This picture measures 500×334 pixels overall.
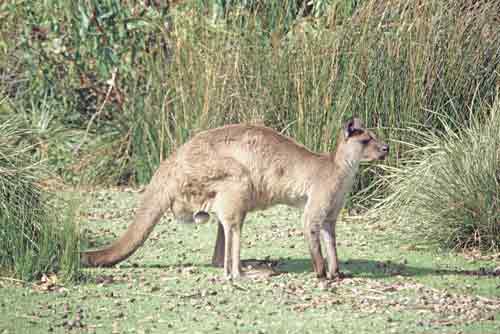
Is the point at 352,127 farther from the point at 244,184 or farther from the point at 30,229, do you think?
the point at 30,229

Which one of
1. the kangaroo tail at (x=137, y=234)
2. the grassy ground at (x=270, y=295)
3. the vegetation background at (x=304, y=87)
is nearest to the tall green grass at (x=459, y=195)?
the vegetation background at (x=304, y=87)

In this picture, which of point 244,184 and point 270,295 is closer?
point 270,295

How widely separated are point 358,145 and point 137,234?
1.74 metres

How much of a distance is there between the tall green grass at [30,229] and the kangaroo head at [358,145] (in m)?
2.06

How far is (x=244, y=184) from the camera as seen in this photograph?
759 centimetres

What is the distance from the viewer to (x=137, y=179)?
12273mm

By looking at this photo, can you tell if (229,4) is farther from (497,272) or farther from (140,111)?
(497,272)

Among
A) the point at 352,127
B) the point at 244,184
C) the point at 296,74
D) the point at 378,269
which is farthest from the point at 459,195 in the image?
the point at 296,74

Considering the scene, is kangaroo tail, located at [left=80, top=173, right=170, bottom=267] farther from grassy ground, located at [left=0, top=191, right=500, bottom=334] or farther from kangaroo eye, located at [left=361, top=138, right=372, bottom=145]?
kangaroo eye, located at [left=361, top=138, right=372, bottom=145]

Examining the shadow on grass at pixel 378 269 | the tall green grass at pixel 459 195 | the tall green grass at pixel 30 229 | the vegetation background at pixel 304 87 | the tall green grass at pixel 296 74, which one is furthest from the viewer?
the tall green grass at pixel 296 74

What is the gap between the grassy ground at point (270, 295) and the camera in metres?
6.41

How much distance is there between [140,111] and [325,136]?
2538mm

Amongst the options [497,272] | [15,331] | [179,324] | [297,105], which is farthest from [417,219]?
[15,331]

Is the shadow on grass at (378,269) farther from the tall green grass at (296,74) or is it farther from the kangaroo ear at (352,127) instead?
the tall green grass at (296,74)
